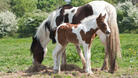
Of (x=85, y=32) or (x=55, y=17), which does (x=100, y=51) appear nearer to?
(x=55, y=17)

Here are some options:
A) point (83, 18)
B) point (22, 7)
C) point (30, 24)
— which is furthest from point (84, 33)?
point (22, 7)

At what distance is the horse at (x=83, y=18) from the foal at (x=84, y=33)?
71cm

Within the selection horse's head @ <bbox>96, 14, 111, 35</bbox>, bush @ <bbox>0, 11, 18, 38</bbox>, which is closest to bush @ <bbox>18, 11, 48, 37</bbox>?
bush @ <bbox>0, 11, 18, 38</bbox>

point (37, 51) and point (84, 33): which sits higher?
point (84, 33)

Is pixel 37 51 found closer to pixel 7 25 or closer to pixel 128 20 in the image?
pixel 128 20

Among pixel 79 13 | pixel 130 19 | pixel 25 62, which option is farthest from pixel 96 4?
pixel 130 19

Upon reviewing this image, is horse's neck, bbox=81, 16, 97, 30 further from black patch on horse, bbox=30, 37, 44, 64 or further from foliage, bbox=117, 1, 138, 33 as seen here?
foliage, bbox=117, 1, 138, 33

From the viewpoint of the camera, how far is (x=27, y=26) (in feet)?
86.6

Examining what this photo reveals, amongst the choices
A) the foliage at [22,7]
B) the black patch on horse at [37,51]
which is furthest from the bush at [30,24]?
the black patch on horse at [37,51]

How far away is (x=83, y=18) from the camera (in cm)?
720

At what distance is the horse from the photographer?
6820mm

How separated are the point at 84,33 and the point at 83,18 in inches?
39.6

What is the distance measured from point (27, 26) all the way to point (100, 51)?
16247 millimetres

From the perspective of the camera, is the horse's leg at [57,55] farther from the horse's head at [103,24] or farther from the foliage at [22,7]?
the foliage at [22,7]
